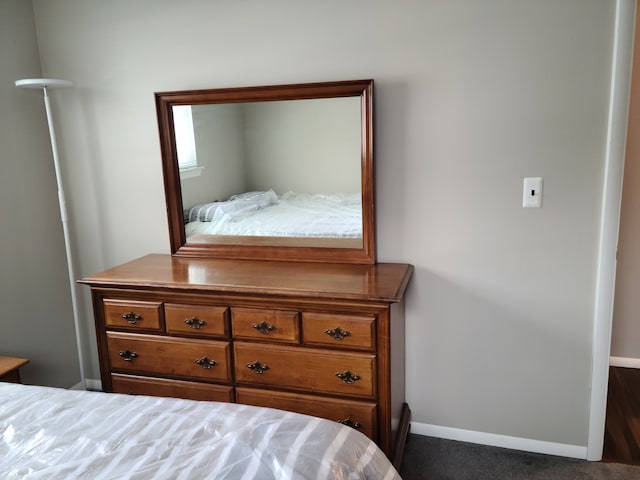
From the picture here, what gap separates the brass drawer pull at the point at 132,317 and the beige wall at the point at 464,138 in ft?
3.03

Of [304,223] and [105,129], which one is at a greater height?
[105,129]

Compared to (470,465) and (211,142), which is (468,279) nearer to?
(470,465)

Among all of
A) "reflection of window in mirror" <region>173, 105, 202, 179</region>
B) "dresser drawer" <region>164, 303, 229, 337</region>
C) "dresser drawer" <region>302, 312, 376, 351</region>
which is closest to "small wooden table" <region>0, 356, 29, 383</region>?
"dresser drawer" <region>164, 303, 229, 337</region>

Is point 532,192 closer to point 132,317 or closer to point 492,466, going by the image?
point 492,466

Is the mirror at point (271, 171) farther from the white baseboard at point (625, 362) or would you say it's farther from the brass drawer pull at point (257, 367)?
the white baseboard at point (625, 362)

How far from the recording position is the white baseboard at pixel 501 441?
7.55ft

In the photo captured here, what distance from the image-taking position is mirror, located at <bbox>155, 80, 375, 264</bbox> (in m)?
2.31

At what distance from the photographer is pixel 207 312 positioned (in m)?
2.18

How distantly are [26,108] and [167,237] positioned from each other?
99 cm

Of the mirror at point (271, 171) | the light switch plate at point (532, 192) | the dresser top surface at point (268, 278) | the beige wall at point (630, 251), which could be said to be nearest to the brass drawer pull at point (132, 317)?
the dresser top surface at point (268, 278)

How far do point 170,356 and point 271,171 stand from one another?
99 centimetres

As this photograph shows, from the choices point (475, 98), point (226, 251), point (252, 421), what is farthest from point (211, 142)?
point (252, 421)

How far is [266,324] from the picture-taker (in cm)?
211

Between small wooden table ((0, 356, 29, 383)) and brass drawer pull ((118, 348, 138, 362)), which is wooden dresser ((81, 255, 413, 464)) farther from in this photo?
small wooden table ((0, 356, 29, 383))
